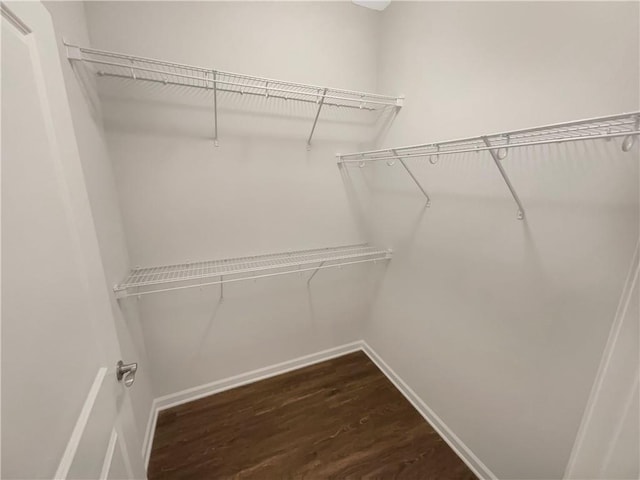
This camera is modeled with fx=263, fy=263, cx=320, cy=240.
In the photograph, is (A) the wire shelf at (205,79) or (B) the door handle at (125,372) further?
(A) the wire shelf at (205,79)

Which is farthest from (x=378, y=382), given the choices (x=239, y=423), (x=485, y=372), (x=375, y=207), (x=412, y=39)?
(x=412, y=39)

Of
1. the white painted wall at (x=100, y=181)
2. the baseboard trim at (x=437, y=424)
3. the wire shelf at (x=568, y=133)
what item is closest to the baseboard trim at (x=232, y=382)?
the white painted wall at (x=100, y=181)

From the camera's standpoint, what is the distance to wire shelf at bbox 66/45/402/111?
1.10m

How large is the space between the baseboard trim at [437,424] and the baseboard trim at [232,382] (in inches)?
13.9

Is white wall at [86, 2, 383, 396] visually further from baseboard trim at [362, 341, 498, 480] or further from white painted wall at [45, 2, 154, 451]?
baseboard trim at [362, 341, 498, 480]

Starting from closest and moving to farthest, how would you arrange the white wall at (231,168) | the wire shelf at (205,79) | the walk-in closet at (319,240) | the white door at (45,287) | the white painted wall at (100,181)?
the white door at (45,287) < the walk-in closet at (319,240) < the white painted wall at (100,181) < the wire shelf at (205,79) < the white wall at (231,168)

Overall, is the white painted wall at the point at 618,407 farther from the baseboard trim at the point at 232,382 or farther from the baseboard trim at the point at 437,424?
the baseboard trim at the point at 232,382

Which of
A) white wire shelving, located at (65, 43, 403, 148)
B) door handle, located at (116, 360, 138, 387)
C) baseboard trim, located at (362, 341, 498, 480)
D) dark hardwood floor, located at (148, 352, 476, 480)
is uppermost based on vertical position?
white wire shelving, located at (65, 43, 403, 148)

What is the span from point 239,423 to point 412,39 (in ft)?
8.57

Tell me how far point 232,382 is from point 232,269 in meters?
0.95

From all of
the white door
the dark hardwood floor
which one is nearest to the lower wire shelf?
the white door

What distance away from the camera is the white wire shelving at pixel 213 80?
43.8 inches

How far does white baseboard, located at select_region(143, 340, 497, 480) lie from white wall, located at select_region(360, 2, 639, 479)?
0.19 feet

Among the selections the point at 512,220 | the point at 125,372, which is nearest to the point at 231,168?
the point at 125,372
